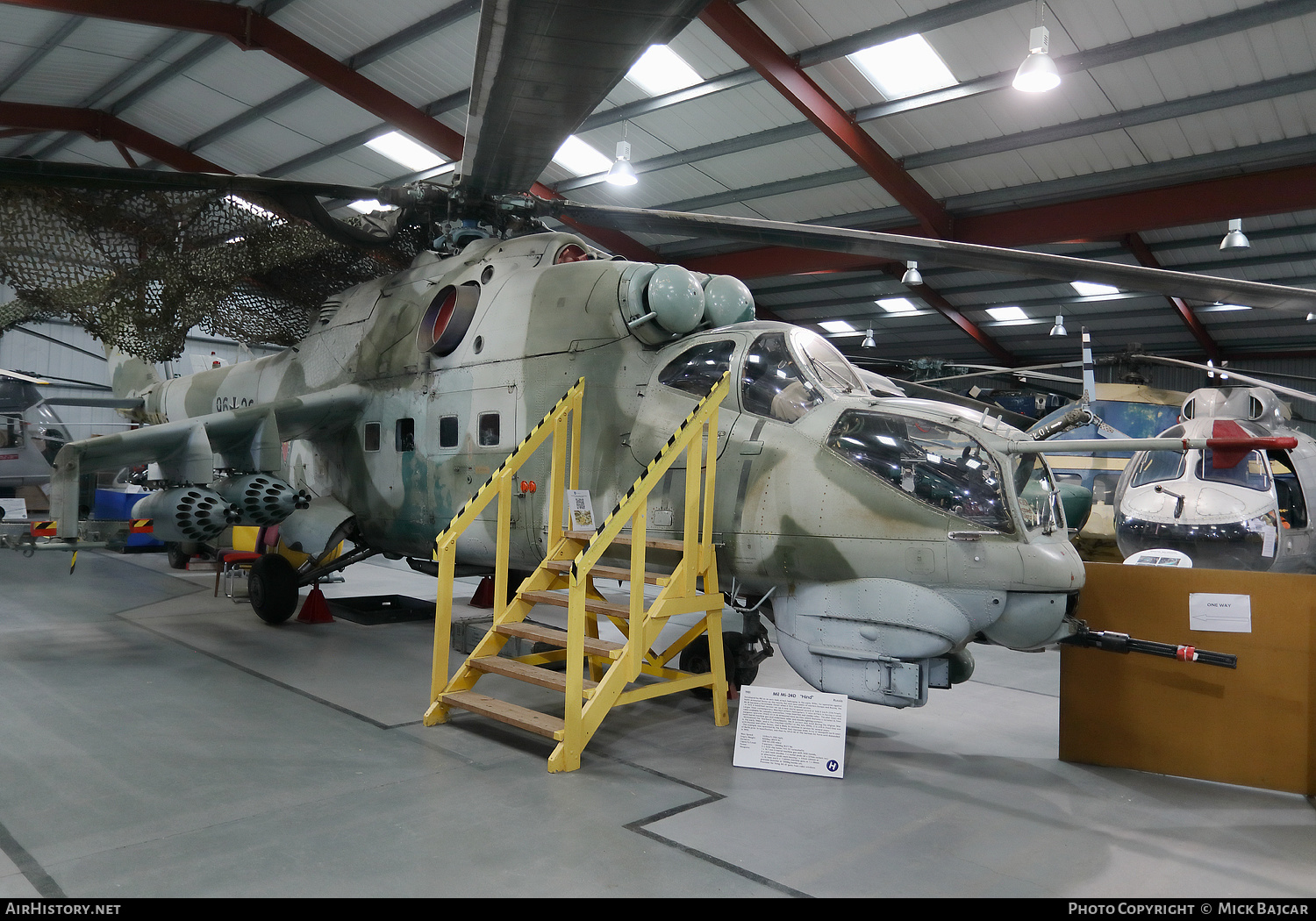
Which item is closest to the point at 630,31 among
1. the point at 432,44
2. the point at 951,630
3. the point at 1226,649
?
the point at 951,630

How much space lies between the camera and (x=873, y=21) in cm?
1065

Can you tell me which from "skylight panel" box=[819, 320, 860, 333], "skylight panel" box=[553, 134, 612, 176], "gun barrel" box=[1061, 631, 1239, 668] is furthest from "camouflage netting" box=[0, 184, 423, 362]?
"skylight panel" box=[819, 320, 860, 333]

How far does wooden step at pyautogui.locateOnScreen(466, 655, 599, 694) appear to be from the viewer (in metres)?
4.87

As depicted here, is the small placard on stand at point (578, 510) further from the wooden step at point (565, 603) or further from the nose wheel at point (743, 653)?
the nose wheel at point (743, 653)

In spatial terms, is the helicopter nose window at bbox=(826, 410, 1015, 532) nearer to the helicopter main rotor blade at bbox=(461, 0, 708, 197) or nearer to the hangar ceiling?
the helicopter main rotor blade at bbox=(461, 0, 708, 197)

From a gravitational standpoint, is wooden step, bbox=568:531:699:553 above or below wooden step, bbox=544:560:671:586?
above

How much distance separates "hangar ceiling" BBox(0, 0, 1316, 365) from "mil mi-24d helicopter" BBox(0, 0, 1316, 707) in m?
4.39

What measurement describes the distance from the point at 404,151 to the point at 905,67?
→ 878 cm

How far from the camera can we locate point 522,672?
5121mm

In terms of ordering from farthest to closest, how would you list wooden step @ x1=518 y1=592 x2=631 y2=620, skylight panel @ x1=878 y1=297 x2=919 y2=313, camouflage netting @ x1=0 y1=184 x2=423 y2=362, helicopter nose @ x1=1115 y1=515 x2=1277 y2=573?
skylight panel @ x1=878 y1=297 x2=919 y2=313
helicopter nose @ x1=1115 y1=515 x2=1277 y2=573
camouflage netting @ x1=0 y1=184 x2=423 y2=362
wooden step @ x1=518 y1=592 x2=631 y2=620

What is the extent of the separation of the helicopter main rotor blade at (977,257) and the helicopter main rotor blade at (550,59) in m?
1.49

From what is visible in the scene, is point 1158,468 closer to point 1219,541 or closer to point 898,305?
point 1219,541

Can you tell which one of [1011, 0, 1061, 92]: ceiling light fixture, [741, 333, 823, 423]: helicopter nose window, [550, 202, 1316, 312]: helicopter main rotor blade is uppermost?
[1011, 0, 1061, 92]: ceiling light fixture

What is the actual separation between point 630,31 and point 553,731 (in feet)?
11.5
